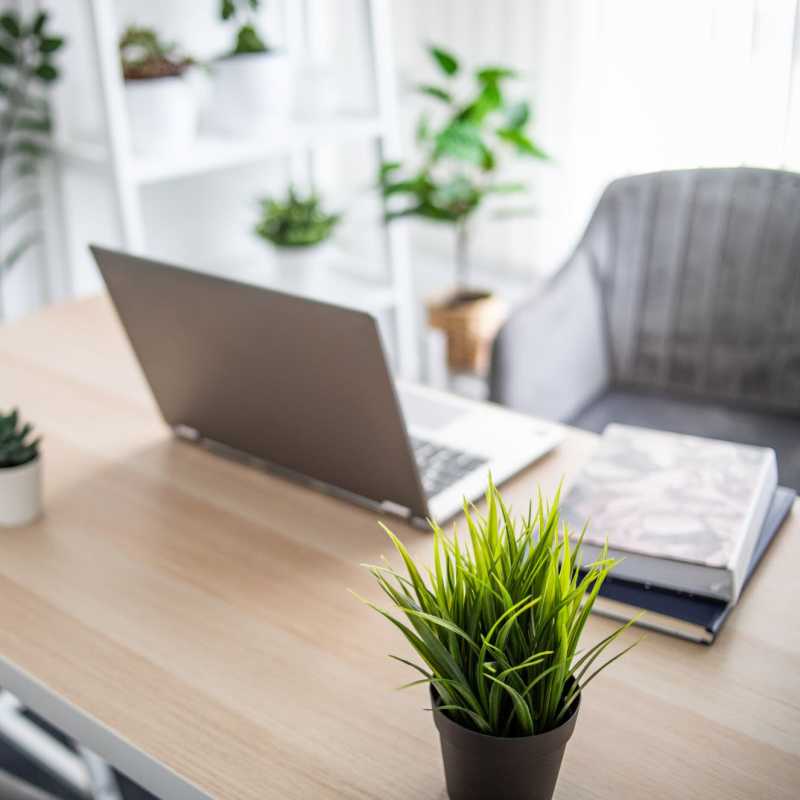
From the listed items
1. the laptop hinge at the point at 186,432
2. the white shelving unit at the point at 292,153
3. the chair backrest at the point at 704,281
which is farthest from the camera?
the white shelving unit at the point at 292,153

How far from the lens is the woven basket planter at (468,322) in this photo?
2.71 m

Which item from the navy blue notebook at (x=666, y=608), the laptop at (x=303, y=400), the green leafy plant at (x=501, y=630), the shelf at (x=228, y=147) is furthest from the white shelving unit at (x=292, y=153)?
the green leafy plant at (x=501, y=630)

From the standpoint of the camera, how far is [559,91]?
262 cm

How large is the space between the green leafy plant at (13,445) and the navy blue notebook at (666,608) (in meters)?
0.62

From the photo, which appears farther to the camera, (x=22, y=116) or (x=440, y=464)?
(x=22, y=116)

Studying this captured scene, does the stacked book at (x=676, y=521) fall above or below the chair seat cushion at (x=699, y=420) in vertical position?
above

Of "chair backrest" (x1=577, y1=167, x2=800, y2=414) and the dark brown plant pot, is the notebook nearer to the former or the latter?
the dark brown plant pot

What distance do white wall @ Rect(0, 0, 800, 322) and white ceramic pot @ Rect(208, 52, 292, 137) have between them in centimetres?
20

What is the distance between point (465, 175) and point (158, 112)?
2.73ft

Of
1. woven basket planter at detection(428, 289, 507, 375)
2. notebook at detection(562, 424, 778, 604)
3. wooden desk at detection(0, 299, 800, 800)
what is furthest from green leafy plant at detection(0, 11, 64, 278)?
notebook at detection(562, 424, 778, 604)

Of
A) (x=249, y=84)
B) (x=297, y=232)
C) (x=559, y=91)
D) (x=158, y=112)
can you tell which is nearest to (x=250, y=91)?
(x=249, y=84)

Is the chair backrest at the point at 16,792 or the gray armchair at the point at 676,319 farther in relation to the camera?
the gray armchair at the point at 676,319

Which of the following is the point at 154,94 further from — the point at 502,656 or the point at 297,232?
the point at 502,656

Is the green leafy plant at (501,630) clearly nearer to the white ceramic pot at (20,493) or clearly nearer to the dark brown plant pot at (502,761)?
the dark brown plant pot at (502,761)
